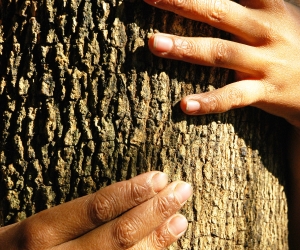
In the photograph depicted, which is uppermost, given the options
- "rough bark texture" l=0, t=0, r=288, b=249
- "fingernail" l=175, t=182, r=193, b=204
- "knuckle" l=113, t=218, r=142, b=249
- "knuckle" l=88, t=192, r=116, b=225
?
"rough bark texture" l=0, t=0, r=288, b=249

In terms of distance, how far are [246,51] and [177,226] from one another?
2.52 feet

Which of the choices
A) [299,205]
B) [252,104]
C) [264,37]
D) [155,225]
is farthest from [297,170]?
[155,225]

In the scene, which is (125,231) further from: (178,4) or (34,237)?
(178,4)

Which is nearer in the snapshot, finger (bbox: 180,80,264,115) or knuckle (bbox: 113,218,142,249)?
knuckle (bbox: 113,218,142,249)

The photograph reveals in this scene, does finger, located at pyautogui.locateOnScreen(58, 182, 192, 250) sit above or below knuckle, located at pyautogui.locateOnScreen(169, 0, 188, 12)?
below

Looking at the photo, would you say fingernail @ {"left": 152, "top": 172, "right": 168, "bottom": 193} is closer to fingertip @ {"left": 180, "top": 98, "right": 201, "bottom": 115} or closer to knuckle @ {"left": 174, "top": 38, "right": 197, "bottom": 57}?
fingertip @ {"left": 180, "top": 98, "right": 201, "bottom": 115}

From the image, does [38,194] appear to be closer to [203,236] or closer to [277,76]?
[203,236]

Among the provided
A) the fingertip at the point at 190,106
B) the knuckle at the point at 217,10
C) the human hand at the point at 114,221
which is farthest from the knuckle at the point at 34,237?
the knuckle at the point at 217,10

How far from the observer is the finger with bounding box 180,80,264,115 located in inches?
64.6

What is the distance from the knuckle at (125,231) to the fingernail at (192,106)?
1.62 ft

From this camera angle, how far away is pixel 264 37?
172 centimetres

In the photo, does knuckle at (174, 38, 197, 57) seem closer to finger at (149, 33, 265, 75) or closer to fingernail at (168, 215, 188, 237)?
finger at (149, 33, 265, 75)

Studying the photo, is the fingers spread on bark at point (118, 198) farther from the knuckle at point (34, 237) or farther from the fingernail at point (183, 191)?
the knuckle at point (34, 237)

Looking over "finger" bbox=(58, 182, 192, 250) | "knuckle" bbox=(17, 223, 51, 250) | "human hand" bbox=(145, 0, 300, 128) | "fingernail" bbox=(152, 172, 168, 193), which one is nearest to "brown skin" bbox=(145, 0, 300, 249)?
"human hand" bbox=(145, 0, 300, 128)
